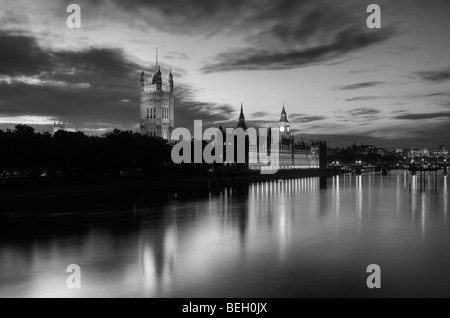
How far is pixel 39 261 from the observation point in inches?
701

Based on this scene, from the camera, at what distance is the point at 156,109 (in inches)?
7067

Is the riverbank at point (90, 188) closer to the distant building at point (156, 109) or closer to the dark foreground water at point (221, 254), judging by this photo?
the dark foreground water at point (221, 254)

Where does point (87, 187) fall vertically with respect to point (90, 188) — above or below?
above

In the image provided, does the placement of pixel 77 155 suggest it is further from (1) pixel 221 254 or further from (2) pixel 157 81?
(2) pixel 157 81

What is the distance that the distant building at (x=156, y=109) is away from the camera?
178875mm

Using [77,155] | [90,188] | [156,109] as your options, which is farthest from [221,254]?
[156,109]

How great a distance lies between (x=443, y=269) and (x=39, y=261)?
48.7 feet

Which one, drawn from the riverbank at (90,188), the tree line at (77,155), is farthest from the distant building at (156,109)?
the riverbank at (90,188)

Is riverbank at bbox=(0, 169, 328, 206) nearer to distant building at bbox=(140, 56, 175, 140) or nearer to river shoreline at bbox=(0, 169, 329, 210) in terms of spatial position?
river shoreline at bbox=(0, 169, 329, 210)

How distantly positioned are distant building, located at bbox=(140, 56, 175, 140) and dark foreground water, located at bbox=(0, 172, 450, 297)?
145461 mm

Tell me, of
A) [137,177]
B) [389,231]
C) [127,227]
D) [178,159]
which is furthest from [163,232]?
[178,159]

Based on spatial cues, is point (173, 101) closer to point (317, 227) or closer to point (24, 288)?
point (317, 227)

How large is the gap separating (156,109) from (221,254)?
16354cm

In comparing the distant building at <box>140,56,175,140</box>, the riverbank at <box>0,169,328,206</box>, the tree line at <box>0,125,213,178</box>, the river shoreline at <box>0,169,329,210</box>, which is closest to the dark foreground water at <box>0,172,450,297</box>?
the riverbank at <box>0,169,328,206</box>
